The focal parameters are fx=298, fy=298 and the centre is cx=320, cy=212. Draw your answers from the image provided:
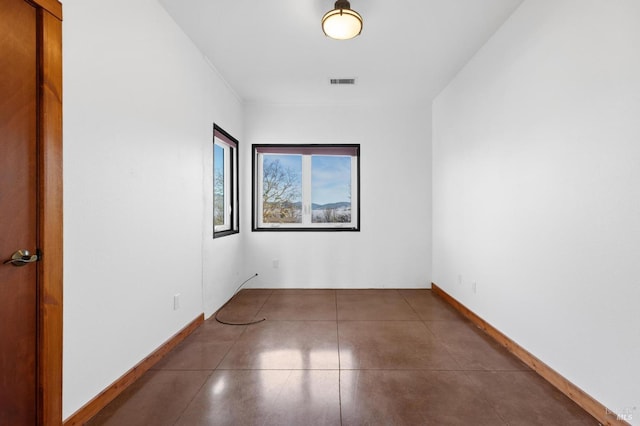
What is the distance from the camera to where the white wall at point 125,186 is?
62.2 inches

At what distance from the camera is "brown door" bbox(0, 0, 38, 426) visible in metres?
1.27

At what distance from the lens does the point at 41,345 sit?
1.40 meters

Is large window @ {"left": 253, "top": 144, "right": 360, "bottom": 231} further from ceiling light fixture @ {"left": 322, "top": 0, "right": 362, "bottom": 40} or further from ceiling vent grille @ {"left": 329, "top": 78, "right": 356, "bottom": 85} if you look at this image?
ceiling light fixture @ {"left": 322, "top": 0, "right": 362, "bottom": 40}

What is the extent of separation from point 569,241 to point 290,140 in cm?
348

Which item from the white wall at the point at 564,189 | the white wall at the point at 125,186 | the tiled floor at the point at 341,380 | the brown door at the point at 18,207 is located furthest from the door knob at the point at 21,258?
the white wall at the point at 564,189

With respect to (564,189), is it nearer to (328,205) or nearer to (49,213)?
(49,213)

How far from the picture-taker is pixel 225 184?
4.09 metres

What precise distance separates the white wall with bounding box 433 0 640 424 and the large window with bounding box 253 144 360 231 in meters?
1.91

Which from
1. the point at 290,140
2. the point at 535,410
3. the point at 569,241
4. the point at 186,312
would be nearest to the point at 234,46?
the point at 290,140

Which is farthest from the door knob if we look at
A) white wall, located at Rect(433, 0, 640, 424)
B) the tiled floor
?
white wall, located at Rect(433, 0, 640, 424)

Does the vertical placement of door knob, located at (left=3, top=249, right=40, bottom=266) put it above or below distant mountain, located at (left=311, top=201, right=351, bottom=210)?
below

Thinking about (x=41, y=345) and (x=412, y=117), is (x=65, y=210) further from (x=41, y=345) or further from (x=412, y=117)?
(x=412, y=117)

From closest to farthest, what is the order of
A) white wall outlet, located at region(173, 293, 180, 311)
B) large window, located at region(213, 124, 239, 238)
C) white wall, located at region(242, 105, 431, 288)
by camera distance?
white wall outlet, located at region(173, 293, 180, 311)
large window, located at region(213, 124, 239, 238)
white wall, located at region(242, 105, 431, 288)

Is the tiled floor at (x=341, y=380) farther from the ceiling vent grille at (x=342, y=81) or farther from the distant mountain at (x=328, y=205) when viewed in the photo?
the ceiling vent grille at (x=342, y=81)
